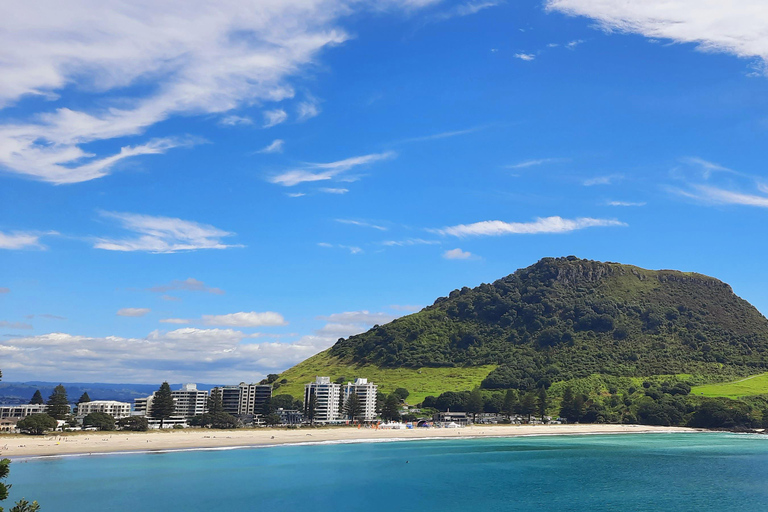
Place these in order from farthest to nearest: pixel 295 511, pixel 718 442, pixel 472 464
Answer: pixel 718 442
pixel 472 464
pixel 295 511

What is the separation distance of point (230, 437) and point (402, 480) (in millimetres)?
65356

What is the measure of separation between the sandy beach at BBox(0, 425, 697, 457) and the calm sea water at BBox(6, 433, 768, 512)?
300 inches

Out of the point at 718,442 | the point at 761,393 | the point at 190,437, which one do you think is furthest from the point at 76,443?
the point at 761,393

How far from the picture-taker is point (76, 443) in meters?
104

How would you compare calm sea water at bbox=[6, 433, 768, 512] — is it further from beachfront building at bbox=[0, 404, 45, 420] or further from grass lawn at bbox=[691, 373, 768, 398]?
beachfront building at bbox=[0, 404, 45, 420]

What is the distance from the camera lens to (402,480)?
7675 centimetres

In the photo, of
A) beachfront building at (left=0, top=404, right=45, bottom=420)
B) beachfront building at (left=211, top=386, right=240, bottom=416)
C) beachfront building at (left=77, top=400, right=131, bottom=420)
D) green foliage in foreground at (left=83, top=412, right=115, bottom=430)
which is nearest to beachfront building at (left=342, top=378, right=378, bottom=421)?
beachfront building at (left=211, top=386, right=240, bottom=416)

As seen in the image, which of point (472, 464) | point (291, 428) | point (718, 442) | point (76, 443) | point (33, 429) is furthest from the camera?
point (291, 428)

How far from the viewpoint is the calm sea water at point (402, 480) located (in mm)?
61969

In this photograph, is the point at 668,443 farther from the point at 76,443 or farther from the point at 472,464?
the point at 76,443

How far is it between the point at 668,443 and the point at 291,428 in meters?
89.2

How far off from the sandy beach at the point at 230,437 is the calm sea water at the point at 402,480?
763cm

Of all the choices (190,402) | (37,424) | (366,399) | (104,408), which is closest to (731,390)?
(366,399)

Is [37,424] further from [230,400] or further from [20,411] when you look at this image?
[230,400]
